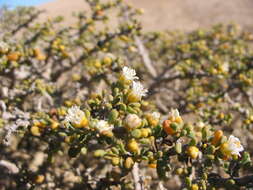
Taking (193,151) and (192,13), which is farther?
(192,13)

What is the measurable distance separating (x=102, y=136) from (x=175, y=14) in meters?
13.2

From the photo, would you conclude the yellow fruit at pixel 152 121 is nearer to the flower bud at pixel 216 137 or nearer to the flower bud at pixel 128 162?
the flower bud at pixel 128 162

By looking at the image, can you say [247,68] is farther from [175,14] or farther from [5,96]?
[175,14]

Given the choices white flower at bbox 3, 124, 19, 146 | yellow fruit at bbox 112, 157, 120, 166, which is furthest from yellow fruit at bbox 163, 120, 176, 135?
white flower at bbox 3, 124, 19, 146

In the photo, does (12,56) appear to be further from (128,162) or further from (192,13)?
(192,13)

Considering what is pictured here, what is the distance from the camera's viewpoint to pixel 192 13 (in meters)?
13.9

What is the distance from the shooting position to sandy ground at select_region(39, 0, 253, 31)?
40.0ft

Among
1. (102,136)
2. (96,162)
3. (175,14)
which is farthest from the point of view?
(175,14)

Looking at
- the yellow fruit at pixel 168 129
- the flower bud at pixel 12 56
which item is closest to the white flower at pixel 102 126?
the yellow fruit at pixel 168 129

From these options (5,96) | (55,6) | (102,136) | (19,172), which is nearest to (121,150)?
(102,136)

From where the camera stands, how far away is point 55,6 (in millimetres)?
17531

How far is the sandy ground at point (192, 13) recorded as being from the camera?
1220cm

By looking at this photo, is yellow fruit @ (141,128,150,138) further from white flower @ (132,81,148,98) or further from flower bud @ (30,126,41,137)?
flower bud @ (30,126,41,137)

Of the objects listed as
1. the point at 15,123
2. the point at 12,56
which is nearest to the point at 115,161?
the point at 15,123
